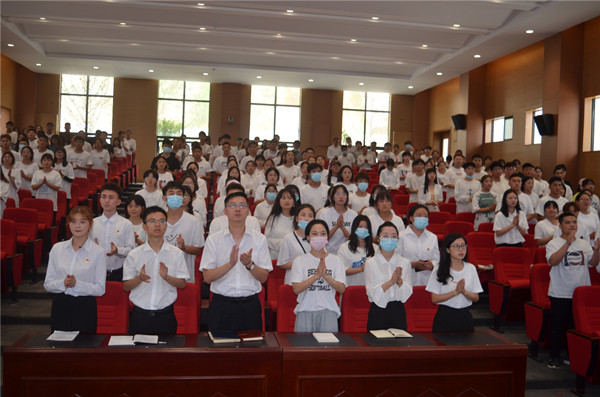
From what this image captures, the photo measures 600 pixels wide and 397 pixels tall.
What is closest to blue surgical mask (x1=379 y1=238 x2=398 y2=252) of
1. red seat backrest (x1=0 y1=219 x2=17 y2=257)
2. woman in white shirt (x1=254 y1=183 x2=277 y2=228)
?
woman in white shirt (x1=254 y1=183 x2=277 y2=228)

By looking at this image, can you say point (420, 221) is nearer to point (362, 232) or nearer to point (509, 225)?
point (362, 232)

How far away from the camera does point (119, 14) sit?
12500 mm

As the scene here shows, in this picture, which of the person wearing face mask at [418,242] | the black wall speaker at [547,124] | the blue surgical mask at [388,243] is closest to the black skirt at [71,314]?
the blue surgical mask at [388,243]

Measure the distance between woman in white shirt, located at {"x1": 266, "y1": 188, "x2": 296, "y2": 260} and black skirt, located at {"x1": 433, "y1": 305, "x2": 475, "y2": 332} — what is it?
216 centimetres

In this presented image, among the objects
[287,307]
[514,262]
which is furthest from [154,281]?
[514,262]

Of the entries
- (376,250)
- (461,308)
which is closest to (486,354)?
(461,308)

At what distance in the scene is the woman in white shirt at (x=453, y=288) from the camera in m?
4.17

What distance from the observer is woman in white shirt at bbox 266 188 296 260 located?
5898 millimetres

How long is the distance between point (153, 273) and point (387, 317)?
6.13 ft

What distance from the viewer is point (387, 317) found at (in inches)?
167

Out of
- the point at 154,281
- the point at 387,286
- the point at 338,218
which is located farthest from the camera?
the point at 338,218

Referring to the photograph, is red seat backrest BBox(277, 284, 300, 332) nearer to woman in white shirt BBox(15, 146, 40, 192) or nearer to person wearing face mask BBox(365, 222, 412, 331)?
person wearing face mask BBox(365, 222, 412, 331)

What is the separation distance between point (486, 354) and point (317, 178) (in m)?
4.66

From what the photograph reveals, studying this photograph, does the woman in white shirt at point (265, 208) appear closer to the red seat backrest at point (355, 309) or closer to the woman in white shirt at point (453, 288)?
the red seat backrest at point (355, 309)
